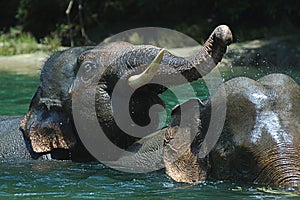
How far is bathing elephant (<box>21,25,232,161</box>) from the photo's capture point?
5.90 meters

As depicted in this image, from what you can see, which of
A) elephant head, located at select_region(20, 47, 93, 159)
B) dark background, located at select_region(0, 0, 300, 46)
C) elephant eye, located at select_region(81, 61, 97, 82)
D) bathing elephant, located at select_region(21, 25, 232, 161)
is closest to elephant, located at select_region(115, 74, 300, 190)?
bathing elephant, located at select_region(21, 25, 232, 161)

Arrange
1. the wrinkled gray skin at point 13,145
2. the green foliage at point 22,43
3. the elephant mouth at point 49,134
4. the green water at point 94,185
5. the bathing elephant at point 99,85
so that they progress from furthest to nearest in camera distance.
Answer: the green foliage at point 22,43 < the wrinkled gray skin at point 13,145 < the elephant mouth at point 49,134 < the bathing elephant at point 99,85 < the green water at point 94,185

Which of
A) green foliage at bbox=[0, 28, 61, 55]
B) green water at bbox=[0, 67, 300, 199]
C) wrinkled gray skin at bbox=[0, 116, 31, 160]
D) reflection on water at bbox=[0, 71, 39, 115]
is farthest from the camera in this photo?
green foliage at bbox=[0, 28, 61, 55]

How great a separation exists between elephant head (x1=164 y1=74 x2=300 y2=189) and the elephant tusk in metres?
0.78

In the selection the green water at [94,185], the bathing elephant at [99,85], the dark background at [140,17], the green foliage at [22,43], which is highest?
the dark background at [140,17]

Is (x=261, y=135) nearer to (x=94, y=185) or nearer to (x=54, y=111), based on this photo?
(x=94, y=185)

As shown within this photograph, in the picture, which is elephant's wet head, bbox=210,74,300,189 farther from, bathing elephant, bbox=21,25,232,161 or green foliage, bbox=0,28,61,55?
green foliage, bbox=0,28,61,55

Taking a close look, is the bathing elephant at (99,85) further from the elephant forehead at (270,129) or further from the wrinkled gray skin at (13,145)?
the elephant forehead at (270,129)

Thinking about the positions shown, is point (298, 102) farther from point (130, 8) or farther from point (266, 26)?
point (130, 8)

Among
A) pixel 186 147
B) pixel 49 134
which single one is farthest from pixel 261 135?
pixel 49 134

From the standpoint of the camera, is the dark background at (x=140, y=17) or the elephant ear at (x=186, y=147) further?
the dark background at (x=140, y=17)

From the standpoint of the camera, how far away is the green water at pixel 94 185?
16.8ft

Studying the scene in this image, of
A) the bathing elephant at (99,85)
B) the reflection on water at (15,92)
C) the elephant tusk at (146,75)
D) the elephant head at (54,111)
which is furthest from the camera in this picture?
the reflection on water at (15,92)

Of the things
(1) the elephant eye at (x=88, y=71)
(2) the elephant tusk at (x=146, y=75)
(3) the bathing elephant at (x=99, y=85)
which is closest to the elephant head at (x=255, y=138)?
(3) the bathing elephant at (x=99, y=85)
